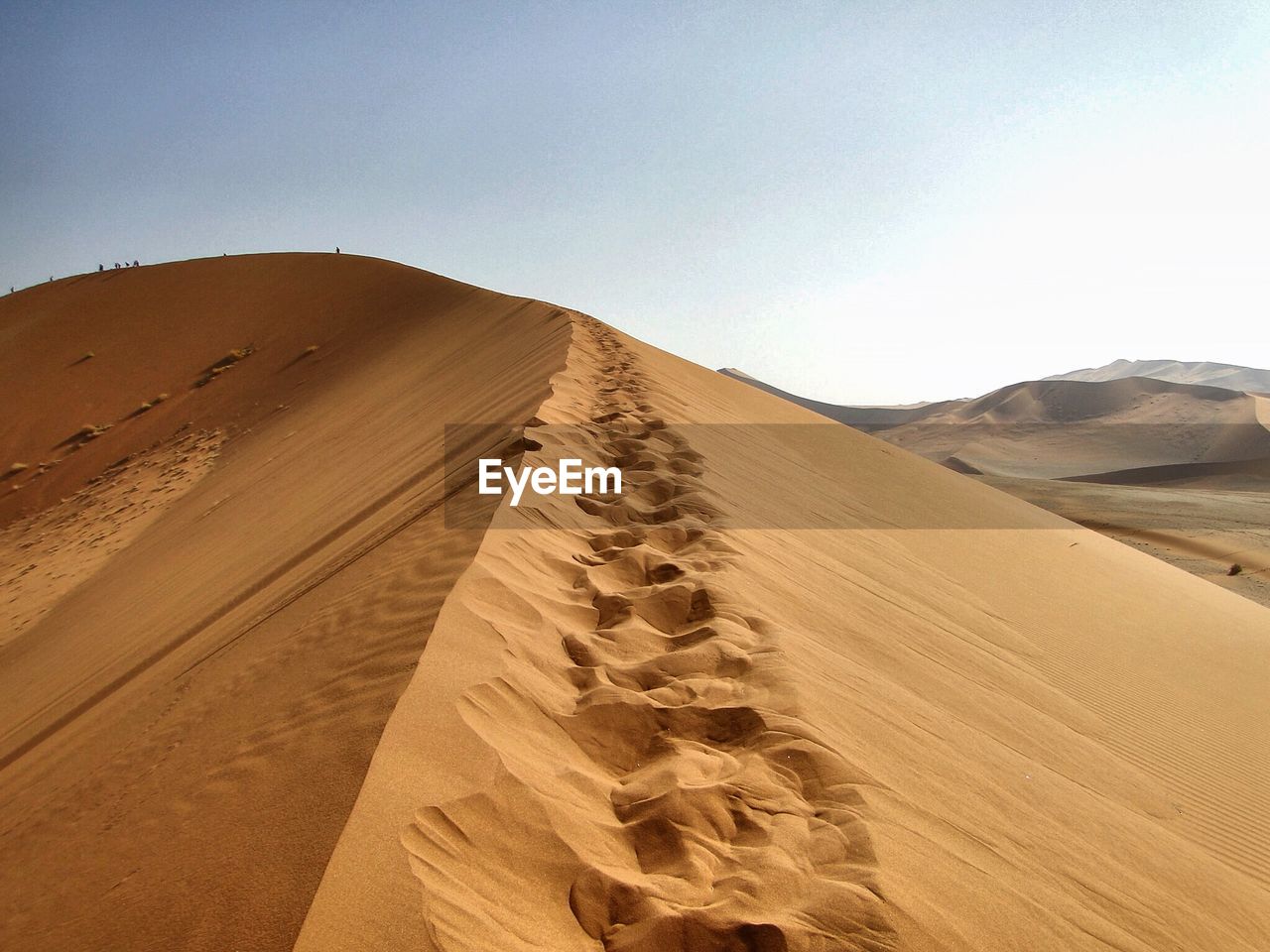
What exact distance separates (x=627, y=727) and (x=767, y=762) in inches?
18.9

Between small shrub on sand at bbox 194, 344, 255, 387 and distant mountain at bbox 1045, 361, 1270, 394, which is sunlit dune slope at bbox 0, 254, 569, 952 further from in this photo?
distant mountain at bbox 1045, 361, 1270, 394

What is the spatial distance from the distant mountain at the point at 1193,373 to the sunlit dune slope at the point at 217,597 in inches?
4208

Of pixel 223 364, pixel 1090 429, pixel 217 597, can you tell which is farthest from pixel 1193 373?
pixel 217 597

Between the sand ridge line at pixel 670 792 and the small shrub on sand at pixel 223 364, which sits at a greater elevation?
the small shrub on sand at pixel 223 364

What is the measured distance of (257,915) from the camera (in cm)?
160

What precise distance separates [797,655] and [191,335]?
21.2m

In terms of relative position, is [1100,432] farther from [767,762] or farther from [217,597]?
[767,762]

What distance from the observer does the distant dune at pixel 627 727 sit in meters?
1.83

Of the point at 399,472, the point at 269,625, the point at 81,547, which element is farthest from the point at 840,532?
the point at 81,547

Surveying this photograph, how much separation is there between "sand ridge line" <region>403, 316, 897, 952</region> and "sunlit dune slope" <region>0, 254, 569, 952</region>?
0.38 m

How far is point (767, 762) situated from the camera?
2457 mm

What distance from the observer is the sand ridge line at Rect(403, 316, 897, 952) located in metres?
1.78

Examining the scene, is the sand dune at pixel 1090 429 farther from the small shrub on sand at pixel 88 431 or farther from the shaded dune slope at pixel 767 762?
the shaded dune slope at pixel 767 762

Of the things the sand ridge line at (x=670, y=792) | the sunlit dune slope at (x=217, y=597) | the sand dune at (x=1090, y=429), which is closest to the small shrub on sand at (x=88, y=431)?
the sunlit dune slope at (x=217, y=597)
